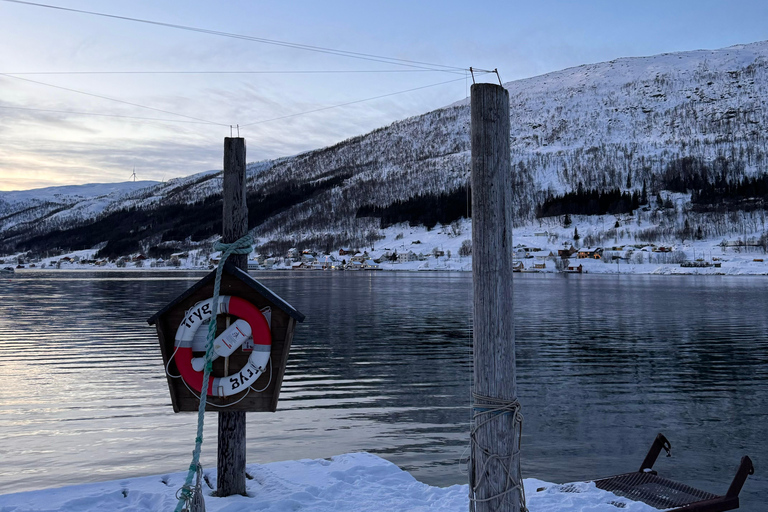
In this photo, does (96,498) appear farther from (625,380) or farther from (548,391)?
(625,380)

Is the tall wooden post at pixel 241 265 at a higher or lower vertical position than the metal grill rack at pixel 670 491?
higher

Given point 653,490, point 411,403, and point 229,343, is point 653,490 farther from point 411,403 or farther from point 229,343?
point 411,403

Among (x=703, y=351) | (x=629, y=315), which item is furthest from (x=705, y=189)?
(x=703, y=351)

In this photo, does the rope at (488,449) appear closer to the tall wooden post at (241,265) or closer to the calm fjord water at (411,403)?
the tall wooden post at (241,265)

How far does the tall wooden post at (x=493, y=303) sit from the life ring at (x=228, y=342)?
6.79 feet

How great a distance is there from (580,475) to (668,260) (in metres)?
143

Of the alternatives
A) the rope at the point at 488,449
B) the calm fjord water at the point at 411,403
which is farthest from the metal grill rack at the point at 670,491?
the rope at the point at 488,449

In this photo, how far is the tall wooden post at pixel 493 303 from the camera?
4.56m

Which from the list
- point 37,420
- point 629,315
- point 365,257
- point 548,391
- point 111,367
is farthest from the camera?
point 365,257

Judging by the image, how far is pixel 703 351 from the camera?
22828 mm

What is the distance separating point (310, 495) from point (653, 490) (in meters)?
4.13

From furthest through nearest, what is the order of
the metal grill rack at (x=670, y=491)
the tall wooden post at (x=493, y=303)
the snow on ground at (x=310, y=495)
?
the metal grill rack at (x=670, y=491) < the snow on ground at (x=310, y=495) < the tall wooden post at (x=493, y=303)

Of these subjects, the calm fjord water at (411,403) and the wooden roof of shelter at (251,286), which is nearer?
the wooden roof of shelter at (251,286)

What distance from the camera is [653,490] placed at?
24.2 ft
